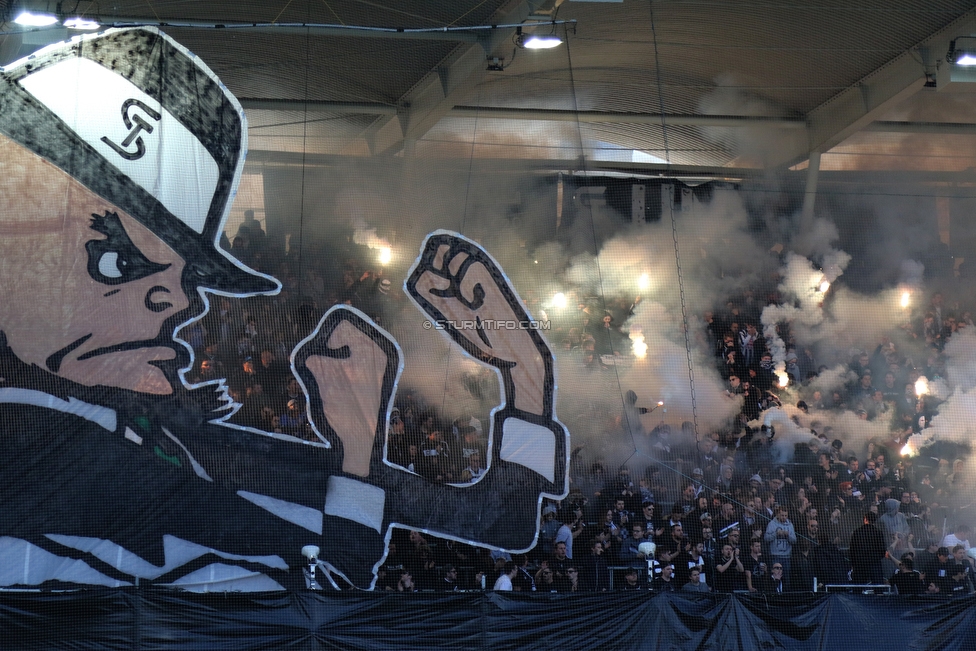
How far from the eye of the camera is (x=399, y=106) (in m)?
9.21

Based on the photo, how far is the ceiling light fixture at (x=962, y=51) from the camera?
9.69 metres

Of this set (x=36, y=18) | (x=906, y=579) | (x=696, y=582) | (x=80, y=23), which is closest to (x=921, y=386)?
(x=906, y=579)

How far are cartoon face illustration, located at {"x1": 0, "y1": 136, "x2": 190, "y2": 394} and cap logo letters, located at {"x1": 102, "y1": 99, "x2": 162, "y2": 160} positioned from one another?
364mm

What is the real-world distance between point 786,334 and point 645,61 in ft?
9.41

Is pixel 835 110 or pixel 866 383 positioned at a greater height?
pixel 835 110

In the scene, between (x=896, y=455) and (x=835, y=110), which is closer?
(x=896, y=455)

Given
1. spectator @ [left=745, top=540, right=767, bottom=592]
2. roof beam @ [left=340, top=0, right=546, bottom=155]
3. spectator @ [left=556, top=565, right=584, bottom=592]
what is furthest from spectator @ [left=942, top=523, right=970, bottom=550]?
roof beam @ [left=340, top=0, right=546, bottom=155]

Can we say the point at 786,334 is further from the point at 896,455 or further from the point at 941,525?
the point at 941,525

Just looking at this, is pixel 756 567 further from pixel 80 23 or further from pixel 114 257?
pixel 80 23

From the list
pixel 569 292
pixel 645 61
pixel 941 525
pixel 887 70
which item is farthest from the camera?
pixel 887 70

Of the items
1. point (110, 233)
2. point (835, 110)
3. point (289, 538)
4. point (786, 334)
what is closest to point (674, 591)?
point (289, 538)

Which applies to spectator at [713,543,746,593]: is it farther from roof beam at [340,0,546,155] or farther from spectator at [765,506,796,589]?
roof beam at [340,0,546,155]

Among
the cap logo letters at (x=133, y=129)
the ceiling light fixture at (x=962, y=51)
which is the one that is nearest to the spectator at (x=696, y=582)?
the cap logo letters at (x=133, y=129)

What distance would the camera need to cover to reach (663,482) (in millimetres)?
7883
